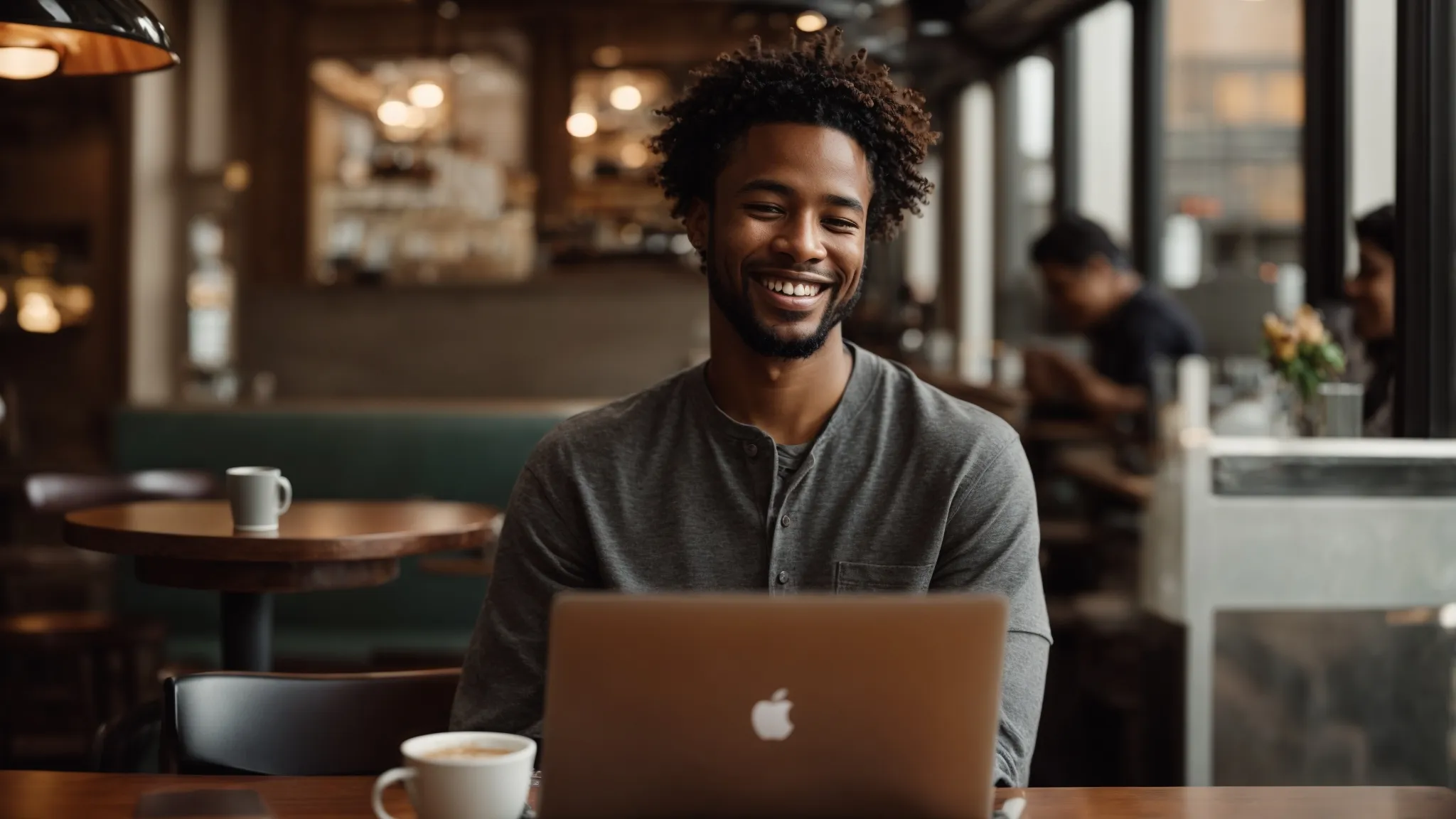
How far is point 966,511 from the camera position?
1.55m

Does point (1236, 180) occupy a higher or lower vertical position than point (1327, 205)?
higher

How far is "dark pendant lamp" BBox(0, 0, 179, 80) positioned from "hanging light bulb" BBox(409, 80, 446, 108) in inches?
262

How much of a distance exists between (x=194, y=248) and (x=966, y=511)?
7856 mm

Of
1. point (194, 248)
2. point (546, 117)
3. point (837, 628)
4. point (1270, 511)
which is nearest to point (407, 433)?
point (1270, 511)

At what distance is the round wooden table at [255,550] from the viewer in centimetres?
252

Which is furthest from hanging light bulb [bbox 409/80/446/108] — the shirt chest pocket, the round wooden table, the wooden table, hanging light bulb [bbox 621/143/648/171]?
the wooden table

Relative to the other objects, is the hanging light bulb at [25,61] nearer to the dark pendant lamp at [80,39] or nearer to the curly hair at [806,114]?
the dark pendant lamp at [80,39]

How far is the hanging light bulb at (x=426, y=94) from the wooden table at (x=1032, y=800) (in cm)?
786

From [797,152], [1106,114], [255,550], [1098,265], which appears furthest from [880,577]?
[1106,114]

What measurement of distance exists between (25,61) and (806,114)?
1.27 metres

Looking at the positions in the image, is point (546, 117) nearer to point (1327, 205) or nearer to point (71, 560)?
point (71, 560)

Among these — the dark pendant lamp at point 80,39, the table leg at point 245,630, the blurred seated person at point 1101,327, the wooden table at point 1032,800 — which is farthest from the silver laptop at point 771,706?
the blurred seated person at point 1101,327

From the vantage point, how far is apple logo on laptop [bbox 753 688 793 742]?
948 mm

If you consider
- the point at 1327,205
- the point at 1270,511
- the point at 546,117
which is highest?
the point at 546,117
